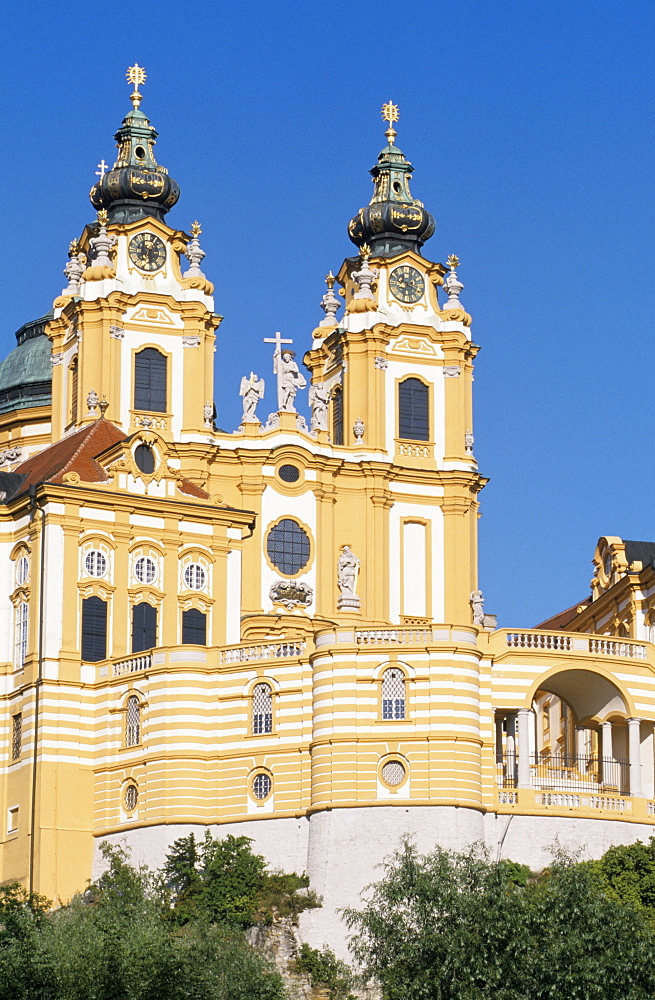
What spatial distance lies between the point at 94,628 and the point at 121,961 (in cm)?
2718

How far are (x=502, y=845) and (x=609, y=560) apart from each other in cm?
2388

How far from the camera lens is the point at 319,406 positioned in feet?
381

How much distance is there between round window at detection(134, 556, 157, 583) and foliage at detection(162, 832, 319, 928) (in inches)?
505

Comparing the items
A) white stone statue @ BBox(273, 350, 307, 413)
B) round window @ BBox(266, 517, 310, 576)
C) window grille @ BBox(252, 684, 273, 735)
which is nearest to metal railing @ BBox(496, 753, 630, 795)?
window grille @ BBox(252, 684, 273, 735)

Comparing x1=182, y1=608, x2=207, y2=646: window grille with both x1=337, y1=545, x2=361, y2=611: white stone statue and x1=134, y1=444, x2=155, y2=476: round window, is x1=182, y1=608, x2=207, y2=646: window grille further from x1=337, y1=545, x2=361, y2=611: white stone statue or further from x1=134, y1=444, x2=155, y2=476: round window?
x1=337, y1=545, x2=361, y2=611: white stone statue

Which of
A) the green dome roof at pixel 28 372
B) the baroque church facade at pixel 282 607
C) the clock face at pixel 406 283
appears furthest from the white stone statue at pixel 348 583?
the green dome roof at pixel 28 372

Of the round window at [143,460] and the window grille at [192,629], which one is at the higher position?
the round window at [143,460]

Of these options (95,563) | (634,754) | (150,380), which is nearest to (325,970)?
(634,754)

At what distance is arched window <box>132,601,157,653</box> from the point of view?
330ft

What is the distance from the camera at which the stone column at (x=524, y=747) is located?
93.1m

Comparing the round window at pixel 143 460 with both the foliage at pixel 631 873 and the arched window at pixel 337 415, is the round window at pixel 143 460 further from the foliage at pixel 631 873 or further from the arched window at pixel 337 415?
the foliage at pixel 631 873

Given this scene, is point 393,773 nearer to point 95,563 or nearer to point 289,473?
point 95,563

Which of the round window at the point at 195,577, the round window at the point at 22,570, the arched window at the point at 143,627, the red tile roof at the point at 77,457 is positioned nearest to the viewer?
the round window at the point at 22,570

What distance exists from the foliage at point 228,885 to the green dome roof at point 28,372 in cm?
3743
